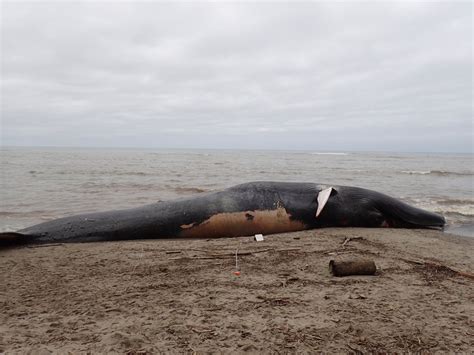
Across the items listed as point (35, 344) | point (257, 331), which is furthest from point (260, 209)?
point (35, 344)

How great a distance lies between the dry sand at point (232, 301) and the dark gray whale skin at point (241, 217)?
914mm

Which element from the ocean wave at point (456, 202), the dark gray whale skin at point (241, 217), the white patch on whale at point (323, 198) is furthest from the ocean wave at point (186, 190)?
the ocean wave at point (456, 202)

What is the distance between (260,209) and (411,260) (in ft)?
8.71

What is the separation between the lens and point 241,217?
6.04 metres

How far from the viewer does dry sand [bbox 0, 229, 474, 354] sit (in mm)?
2338

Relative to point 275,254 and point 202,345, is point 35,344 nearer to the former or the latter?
point 202,345

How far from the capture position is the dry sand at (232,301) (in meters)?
2.34

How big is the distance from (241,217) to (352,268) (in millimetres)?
2730

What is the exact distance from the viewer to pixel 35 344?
233 centimetres

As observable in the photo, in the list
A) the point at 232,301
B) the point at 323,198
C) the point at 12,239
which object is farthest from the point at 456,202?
the point at 12,239

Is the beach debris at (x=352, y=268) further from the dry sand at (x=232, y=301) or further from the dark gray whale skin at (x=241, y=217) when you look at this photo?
the dark gray whale skin at (x=241, y=217)

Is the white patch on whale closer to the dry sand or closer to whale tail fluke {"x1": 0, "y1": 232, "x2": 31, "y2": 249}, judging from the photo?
the dry sand

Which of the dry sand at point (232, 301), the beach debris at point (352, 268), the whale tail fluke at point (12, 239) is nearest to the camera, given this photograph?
the dry sand at point (232, 301)

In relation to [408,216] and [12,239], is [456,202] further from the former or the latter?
[12,239]
